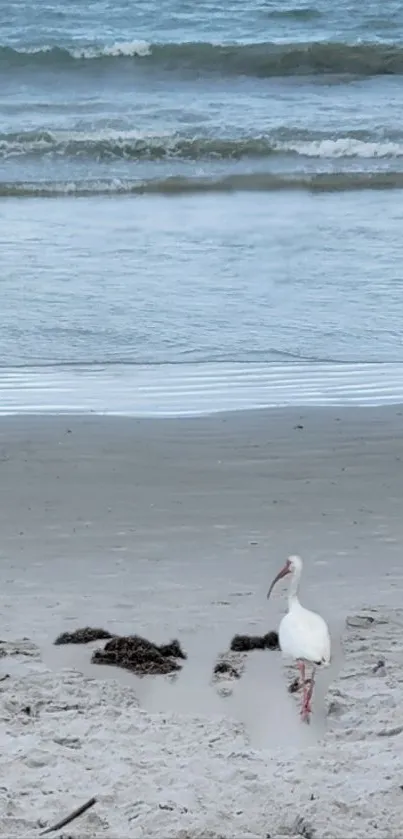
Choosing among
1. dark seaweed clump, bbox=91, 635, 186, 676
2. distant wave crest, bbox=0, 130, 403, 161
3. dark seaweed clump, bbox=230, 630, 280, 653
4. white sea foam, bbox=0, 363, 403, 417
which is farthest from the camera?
distant wave crest, bbox=0, 130, 403, 161

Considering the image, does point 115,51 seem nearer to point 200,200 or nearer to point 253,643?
point 200,200

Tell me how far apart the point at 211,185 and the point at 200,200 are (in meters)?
0.86

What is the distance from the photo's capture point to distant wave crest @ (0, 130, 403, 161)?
1516cm

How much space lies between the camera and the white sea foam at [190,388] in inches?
288

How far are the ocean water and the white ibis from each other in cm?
263

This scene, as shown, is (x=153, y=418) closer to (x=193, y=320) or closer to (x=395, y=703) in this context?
(x=193, y=320)

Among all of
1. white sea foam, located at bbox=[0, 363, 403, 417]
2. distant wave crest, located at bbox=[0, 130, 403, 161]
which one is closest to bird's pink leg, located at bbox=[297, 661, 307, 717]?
white sea foam, located at bbox=[0, 363, 403, 417]

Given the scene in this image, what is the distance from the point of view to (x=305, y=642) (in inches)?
182

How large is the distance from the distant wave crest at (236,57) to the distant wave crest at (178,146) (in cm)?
508

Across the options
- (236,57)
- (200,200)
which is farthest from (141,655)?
(236,57)

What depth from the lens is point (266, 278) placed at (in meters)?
9.92

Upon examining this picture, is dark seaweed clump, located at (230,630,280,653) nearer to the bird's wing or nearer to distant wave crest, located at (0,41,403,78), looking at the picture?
the bird's wing

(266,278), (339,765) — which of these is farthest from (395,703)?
(266,278)

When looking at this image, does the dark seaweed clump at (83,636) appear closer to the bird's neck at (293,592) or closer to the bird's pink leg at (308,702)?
the bird's neck at (293,592)
